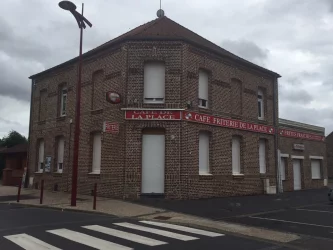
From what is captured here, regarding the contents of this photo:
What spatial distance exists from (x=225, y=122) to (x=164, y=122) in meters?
4.00

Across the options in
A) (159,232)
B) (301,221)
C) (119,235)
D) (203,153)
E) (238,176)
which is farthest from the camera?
(238,176)

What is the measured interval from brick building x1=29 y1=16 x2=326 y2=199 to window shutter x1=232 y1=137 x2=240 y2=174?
6 centimetres

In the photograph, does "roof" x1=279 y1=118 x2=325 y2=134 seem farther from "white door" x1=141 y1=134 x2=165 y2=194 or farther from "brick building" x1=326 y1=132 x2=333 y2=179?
"brick building" x1=326 y1=132 x2=333 y2=179

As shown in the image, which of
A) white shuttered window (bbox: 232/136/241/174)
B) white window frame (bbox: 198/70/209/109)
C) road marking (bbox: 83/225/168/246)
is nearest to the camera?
road marking (bbox: 83/225/168/246)

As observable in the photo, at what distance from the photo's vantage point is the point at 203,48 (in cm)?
1828

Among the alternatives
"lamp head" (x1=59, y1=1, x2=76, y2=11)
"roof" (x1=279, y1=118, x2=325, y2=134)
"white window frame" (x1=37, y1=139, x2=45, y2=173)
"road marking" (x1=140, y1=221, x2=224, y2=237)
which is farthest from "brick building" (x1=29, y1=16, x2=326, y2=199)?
"road marking" (x1=140, y1=221, x2=224, y2=237)

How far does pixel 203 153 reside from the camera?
17.9 meters

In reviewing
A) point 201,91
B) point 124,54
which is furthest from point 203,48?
point 124,54

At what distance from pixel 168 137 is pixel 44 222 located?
748 cm

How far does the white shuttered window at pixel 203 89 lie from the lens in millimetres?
18219

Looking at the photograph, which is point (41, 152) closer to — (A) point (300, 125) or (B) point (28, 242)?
(B) point (28, 242)

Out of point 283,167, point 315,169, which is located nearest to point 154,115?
point 283,167

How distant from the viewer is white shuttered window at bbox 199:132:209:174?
1773cm

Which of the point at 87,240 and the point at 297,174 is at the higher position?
the point at 297,174
